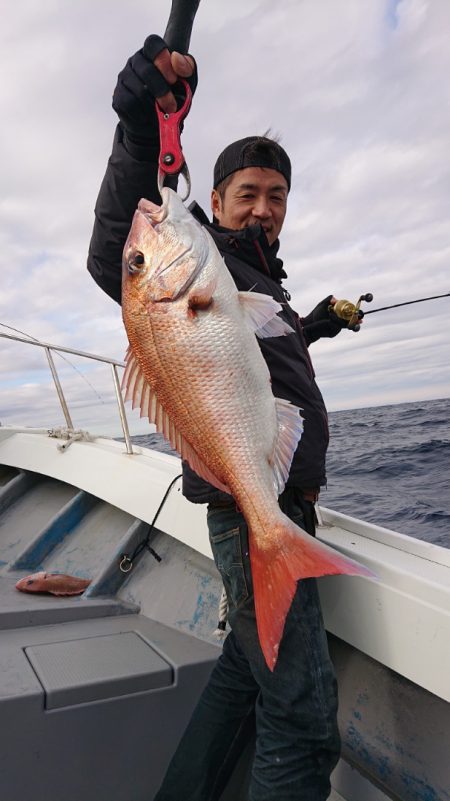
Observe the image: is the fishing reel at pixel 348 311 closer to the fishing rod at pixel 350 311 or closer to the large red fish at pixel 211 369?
the fishing rod at pixel 350 311

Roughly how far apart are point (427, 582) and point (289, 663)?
0.56m

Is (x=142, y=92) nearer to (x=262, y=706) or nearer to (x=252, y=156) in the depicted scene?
(x=252, y=156)

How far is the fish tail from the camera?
145 cm

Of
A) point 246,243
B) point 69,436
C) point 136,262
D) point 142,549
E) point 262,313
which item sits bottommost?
point 142,549

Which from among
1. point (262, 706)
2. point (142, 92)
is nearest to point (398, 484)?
point (262, 706)

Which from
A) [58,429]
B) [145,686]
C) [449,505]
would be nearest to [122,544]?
[145,686]

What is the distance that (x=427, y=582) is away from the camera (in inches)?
70.5

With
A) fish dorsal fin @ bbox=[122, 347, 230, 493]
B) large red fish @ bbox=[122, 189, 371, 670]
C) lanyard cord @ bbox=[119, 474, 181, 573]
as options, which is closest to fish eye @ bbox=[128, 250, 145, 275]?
large red fish @ bbox=[122, 189, 371, 670]

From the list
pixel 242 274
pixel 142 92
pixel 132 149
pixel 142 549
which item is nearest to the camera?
pixel 142 92

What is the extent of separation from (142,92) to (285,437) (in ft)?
3.83

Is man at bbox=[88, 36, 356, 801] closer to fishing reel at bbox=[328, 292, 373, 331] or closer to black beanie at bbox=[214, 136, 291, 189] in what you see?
black beanie at bbox=[214, 136, 291, 189]

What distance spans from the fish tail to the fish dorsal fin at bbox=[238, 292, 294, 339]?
57 centimetres

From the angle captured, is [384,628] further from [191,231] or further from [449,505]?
[449,505]

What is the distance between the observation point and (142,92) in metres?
1.61
